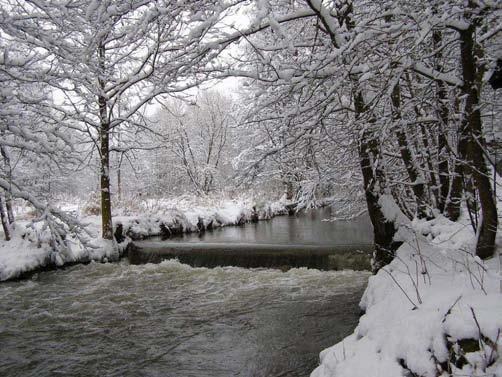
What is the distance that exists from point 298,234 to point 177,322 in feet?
23.8

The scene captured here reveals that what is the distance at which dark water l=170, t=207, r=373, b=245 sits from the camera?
11242mm

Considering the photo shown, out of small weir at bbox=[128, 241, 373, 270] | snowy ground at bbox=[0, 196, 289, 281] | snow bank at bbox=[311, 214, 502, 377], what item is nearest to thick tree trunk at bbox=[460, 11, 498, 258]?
snow bank at bbox=[311, 214, 502, 377]

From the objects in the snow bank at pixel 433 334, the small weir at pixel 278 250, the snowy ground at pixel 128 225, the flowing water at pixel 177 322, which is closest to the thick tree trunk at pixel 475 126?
the snow bank at pixel 433 334

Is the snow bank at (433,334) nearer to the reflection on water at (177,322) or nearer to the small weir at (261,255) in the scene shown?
the reflection on water at (177,322)

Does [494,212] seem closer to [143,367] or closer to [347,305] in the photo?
[347,305]

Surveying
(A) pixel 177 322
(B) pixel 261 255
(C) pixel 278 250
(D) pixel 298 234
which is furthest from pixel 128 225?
(A) pixel 177 322

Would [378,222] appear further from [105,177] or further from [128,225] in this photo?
[128,225]

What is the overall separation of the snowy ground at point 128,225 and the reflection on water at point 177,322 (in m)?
0.74

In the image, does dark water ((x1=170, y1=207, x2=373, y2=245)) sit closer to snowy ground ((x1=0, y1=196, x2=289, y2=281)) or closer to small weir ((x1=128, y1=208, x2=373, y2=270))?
small weir ((x1=128, y1=208, x2=373, y2=270))

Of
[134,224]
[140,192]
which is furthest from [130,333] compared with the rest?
[140,192]

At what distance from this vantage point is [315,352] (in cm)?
479

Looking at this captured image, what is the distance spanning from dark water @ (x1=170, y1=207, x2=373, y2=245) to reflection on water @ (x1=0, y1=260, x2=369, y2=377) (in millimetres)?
3095

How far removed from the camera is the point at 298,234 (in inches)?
503

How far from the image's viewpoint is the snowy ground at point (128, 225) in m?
9.03
